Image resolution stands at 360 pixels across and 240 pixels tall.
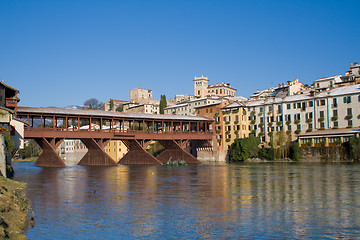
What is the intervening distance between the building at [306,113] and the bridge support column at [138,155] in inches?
891

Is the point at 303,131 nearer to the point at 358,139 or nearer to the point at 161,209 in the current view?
the point at 358,139

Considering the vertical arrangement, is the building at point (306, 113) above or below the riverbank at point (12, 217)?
above

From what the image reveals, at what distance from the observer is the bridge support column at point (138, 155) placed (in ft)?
226

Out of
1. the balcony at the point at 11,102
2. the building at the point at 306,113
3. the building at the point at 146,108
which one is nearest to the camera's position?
the balcony at the point at 11,102

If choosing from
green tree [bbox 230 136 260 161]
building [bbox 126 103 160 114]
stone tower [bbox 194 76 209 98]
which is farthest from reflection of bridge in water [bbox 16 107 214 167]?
stone tower [bbox 194 76 209 98]

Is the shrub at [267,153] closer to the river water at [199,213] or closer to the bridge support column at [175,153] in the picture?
the bridge support column at [175,153]

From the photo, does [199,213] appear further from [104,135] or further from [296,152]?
[296,152]

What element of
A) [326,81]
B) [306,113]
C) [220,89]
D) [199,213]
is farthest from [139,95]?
[199,213]

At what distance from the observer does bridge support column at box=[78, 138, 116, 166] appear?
6283cm

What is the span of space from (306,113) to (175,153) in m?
25.7

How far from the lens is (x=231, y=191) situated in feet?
90.5

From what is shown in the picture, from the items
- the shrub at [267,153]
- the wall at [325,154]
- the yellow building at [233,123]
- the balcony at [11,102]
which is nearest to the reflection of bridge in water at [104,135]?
the yellow building at [233,123]

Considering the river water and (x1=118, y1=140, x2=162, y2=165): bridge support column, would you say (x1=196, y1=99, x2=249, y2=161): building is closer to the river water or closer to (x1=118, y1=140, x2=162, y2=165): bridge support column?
(x1=118, y1=140, x2=162, y2=165): bridge support column

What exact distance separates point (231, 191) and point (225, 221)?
10605mm
